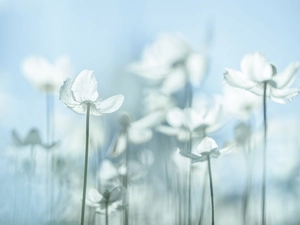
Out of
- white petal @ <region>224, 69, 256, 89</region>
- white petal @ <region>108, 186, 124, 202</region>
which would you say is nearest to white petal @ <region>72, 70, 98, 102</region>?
white petal @ <region>108, 186, 124, 202</region>

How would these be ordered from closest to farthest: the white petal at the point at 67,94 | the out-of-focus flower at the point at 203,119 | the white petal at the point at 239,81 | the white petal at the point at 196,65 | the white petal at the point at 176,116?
the white petal at the point at 67,94 → the white petal at the point at 239,81 → the out-of-focus flower at the point at 203,119 → the white petal at the point at 176,116 → the white petal at the point at 196,65

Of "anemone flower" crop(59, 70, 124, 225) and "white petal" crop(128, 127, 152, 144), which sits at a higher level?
"anemone flower" crop(59, 70, 124, 225)

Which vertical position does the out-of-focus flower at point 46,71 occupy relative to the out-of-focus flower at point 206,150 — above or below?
above

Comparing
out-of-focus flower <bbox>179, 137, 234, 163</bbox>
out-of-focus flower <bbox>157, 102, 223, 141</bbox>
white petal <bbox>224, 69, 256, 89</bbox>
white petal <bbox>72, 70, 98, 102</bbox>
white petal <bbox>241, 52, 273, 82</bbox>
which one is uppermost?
white petal <bbox>241, 52, 273, 82</bbox>

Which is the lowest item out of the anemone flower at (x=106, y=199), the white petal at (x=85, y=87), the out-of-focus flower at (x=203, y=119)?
the anemone flower at (x=106, y=199)

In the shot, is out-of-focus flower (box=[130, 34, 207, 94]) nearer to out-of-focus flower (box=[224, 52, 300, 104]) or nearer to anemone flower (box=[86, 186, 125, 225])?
out-of-focus flower (box=[224, 52, 300, 104])

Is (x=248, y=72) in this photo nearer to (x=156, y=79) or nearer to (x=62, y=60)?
(x=156, y=79)

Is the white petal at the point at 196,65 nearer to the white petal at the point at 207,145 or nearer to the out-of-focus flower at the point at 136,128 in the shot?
the out-of-focus flower at the point at 136,128

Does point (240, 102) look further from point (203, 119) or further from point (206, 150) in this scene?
point (206, 150)

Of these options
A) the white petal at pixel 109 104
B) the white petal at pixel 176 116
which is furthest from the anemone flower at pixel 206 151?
the white petal at pixel 176 116
